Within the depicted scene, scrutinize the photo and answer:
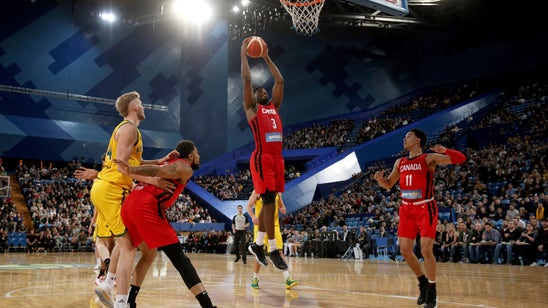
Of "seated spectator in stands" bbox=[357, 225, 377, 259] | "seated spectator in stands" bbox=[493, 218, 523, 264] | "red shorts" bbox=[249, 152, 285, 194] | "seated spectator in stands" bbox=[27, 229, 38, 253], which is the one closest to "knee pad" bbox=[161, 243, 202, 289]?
"red shorts" bbox=[249, 152, 285, 194]

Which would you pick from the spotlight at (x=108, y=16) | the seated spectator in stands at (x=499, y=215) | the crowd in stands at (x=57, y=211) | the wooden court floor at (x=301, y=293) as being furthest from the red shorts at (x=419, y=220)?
the spotlight at (x=108, y=16)

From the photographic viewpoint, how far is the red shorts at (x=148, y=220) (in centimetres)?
408

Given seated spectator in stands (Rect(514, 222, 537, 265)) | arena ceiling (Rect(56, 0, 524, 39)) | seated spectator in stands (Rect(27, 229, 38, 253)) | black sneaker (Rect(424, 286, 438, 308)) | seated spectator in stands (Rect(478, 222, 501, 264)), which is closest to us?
black sneaker (Rect(424, 286, 438, 308))

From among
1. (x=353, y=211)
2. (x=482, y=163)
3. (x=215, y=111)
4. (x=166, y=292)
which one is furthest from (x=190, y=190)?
(x=166, y=292)

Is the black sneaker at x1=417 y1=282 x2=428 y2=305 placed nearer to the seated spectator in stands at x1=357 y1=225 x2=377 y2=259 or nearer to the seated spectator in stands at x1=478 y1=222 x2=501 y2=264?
the seated spectator in stands at x1=478 y1=222 x2=501 y2=264

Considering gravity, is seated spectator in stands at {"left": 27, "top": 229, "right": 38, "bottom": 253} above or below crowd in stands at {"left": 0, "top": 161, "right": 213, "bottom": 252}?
below

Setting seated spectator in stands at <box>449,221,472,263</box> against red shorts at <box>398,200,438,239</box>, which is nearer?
red shorts at <box>398,200,438,239</box>

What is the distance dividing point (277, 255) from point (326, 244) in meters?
12.8

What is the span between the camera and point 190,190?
95.9 ft

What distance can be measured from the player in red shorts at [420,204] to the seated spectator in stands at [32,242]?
19.1 m

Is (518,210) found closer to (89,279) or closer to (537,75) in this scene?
(89,279)

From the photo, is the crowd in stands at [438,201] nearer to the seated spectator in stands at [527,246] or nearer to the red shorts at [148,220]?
the seated spectator in stands at [527,246]

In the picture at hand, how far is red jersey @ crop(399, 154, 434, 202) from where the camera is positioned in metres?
5.64

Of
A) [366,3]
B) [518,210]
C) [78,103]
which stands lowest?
[518,210]
